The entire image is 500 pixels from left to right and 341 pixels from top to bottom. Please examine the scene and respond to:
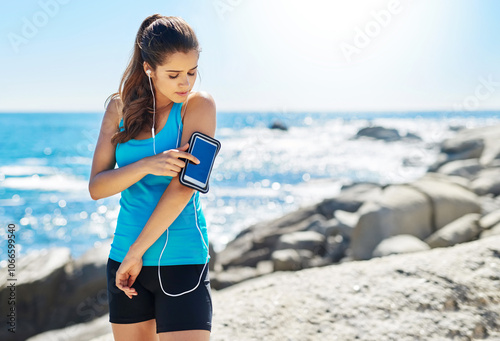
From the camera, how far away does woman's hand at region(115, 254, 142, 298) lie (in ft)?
6.16

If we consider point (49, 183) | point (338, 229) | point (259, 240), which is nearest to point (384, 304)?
point (338, 229)

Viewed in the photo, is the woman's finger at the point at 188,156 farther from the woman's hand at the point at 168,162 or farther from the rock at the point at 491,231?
the rock at the point at 491,231

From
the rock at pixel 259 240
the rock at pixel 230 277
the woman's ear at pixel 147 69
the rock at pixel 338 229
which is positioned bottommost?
the rock at pixel 230 277

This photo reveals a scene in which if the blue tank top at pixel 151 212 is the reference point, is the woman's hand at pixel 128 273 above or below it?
below

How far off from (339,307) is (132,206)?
1.55 meters

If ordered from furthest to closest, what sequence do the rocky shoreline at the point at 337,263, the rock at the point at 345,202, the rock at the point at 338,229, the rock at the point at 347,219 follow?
the rock at the point at 345,202, the rock at the point at 347,219, the rock at the point at 338,229, the rocky shoreline at the point at 337,263

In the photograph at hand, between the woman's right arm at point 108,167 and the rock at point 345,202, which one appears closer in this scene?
the woman's right arm at point 108,167

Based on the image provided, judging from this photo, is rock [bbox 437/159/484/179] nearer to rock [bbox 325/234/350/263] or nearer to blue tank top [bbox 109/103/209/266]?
rock [bbox 325/234/350/263]

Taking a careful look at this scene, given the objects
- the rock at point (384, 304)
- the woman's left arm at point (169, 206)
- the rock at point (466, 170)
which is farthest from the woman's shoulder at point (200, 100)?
the rock at point (466, 170)

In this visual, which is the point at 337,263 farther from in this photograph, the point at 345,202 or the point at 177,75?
the point at 177,75

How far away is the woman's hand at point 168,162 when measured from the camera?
1804mm

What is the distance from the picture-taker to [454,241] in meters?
5.77

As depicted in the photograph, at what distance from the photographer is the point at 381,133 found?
42250mm

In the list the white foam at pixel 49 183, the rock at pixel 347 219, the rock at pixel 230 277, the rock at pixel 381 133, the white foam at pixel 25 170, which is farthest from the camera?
the rock at pixel 381 133
